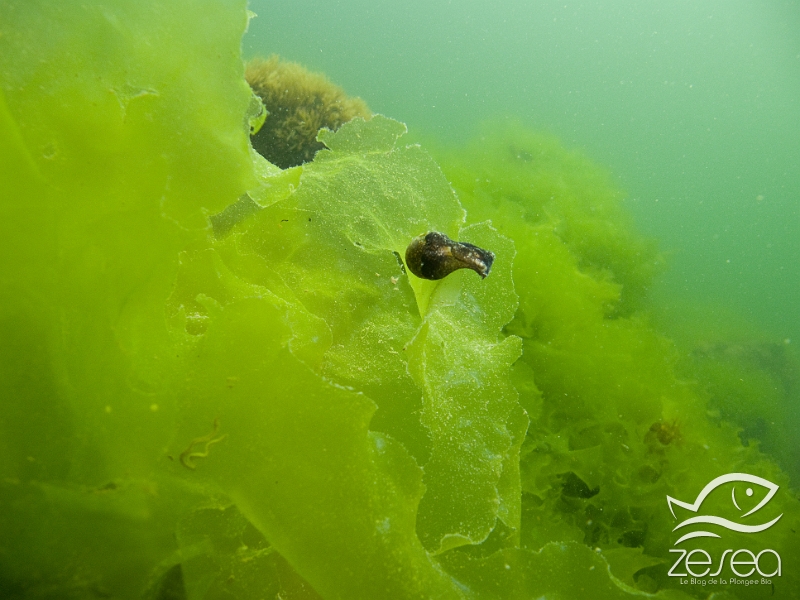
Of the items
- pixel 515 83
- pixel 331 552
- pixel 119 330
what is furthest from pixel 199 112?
pixel 515 83

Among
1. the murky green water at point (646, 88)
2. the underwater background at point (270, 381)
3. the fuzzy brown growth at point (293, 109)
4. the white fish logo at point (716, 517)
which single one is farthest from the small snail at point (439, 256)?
the murky green water at point (646, 88)

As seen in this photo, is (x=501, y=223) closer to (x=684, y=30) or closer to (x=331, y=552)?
(x=331, y=552)

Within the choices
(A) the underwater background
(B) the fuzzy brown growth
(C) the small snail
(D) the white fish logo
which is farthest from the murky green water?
(C) the small snail

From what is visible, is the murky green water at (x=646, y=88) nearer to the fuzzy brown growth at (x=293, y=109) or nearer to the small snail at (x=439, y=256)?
the fuzzy brown growth at (x=293, y=109)
